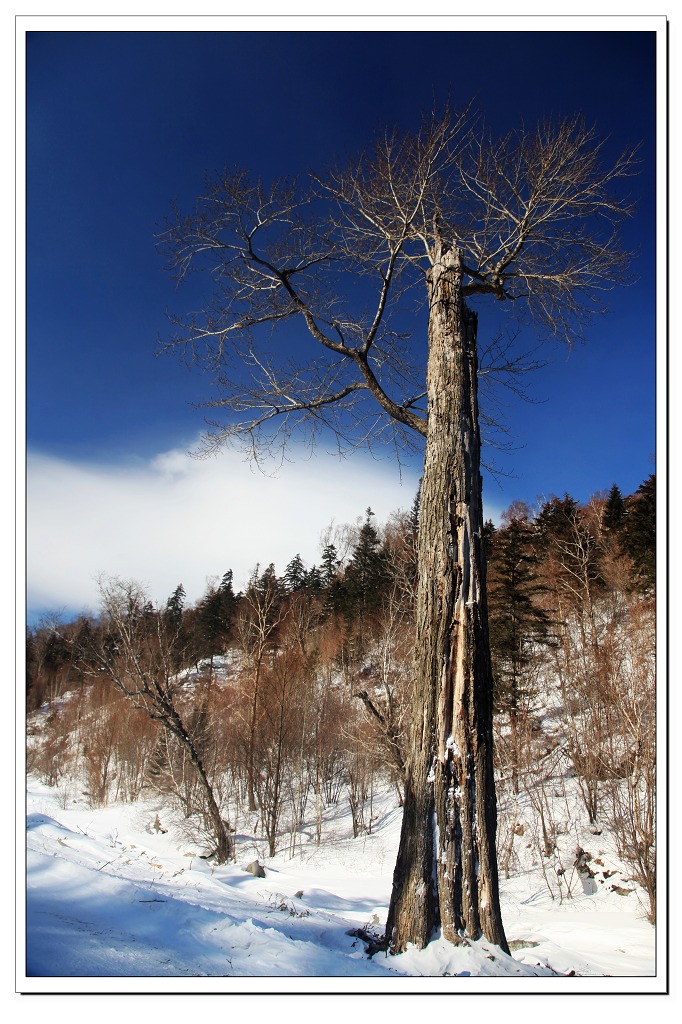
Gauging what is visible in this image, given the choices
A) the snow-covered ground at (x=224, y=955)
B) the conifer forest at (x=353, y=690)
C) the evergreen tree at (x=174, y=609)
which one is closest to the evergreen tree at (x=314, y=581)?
the conifer forest at (x=353, y=690)

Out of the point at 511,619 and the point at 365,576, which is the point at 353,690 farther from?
the point at 511,619

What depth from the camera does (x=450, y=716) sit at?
2.66 m

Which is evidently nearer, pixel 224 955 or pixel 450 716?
pixel 224 955

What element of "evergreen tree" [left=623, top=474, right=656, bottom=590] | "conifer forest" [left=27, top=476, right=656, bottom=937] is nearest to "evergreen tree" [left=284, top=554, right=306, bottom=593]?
"conifer forest" [left=27, top=476, right=656, bottom=937]

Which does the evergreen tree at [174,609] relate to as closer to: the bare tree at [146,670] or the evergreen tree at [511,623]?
the bare tree at [146,670]

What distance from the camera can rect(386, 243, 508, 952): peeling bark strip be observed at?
2.50 meters

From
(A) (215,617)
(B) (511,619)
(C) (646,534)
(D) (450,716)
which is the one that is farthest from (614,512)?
(D) (450,716)

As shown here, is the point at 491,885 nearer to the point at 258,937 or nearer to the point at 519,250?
the point at 258,937

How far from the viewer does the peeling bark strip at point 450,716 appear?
250 centimetres

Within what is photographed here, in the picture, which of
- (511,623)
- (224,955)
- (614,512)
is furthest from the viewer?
(614,512)

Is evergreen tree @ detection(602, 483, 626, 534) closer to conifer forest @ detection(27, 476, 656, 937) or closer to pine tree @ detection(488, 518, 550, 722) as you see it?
conifer forest @ detection(27, 476, 656, 937)

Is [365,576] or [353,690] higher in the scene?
[365,576]

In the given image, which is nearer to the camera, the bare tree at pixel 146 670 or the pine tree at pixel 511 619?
the bare tree at pixel 146 670

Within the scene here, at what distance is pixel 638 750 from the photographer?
854 centimetres
